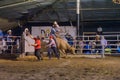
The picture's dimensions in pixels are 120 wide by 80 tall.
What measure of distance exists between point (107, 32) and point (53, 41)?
813cm

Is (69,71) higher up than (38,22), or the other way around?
(38,22)

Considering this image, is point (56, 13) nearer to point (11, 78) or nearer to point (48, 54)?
point (48, 54)

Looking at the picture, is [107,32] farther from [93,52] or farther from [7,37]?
[7,37]

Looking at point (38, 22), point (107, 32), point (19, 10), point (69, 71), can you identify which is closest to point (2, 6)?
point (19, 10)

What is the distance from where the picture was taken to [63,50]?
933 inches

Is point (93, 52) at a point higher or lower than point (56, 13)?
lower

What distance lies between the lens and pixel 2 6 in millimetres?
25938

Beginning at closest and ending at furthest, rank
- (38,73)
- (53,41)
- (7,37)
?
1. (38,73)
2. (53,41)
3. (7,37)

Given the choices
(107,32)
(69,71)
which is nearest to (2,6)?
(107,32)

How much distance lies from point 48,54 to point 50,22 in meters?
7.53

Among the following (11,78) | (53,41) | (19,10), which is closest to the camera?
(11,78)

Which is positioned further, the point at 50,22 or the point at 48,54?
the point at 50,22

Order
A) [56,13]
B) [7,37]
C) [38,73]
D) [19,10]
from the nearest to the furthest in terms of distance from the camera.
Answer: [38,73] < [7,37] < [19,10] < [56,13]

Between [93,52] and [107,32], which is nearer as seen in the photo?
[93,52]
